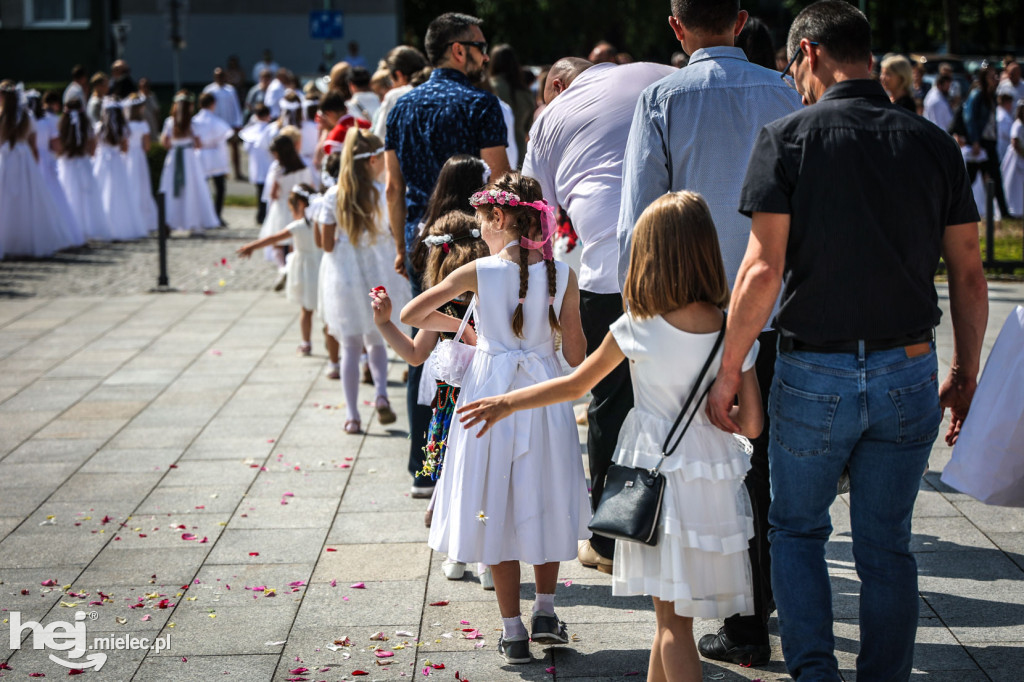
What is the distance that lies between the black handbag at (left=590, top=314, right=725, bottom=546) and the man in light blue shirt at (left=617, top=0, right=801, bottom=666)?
65 centimetres

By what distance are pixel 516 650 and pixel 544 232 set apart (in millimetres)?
1437

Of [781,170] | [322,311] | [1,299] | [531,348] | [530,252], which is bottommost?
[1,299]

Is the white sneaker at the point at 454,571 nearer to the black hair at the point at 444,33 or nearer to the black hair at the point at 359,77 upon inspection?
the black hair at the point at 444,33

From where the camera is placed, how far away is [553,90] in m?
5.62

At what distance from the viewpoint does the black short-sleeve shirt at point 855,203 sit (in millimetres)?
3219

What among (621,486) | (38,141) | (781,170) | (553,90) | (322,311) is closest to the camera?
(781,170)

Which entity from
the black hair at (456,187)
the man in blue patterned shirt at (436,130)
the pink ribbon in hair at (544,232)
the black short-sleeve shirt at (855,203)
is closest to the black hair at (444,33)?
the man in blue patterned shirt at (436,130)

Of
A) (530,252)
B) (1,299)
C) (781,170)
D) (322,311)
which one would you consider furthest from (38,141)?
(781,170)

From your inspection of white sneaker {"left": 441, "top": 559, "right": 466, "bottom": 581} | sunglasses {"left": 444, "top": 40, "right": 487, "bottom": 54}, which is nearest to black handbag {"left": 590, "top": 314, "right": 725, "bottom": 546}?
white sneaker {"left": 441, "top": 559, "right": 466, "bottom": 581}

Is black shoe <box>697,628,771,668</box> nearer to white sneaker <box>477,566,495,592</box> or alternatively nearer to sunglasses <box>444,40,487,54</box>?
white sneaker <box>477,566,495,592</box>

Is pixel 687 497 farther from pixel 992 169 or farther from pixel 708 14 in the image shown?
pixel 992 169

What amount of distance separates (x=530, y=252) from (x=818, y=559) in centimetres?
145

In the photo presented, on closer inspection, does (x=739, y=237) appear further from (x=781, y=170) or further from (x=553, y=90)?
(x=553, y=90)

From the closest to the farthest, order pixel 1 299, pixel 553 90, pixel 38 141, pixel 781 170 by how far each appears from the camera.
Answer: pixel 781 170 → pixel 553 90 → pixel 1 299 → pixel 38 141
